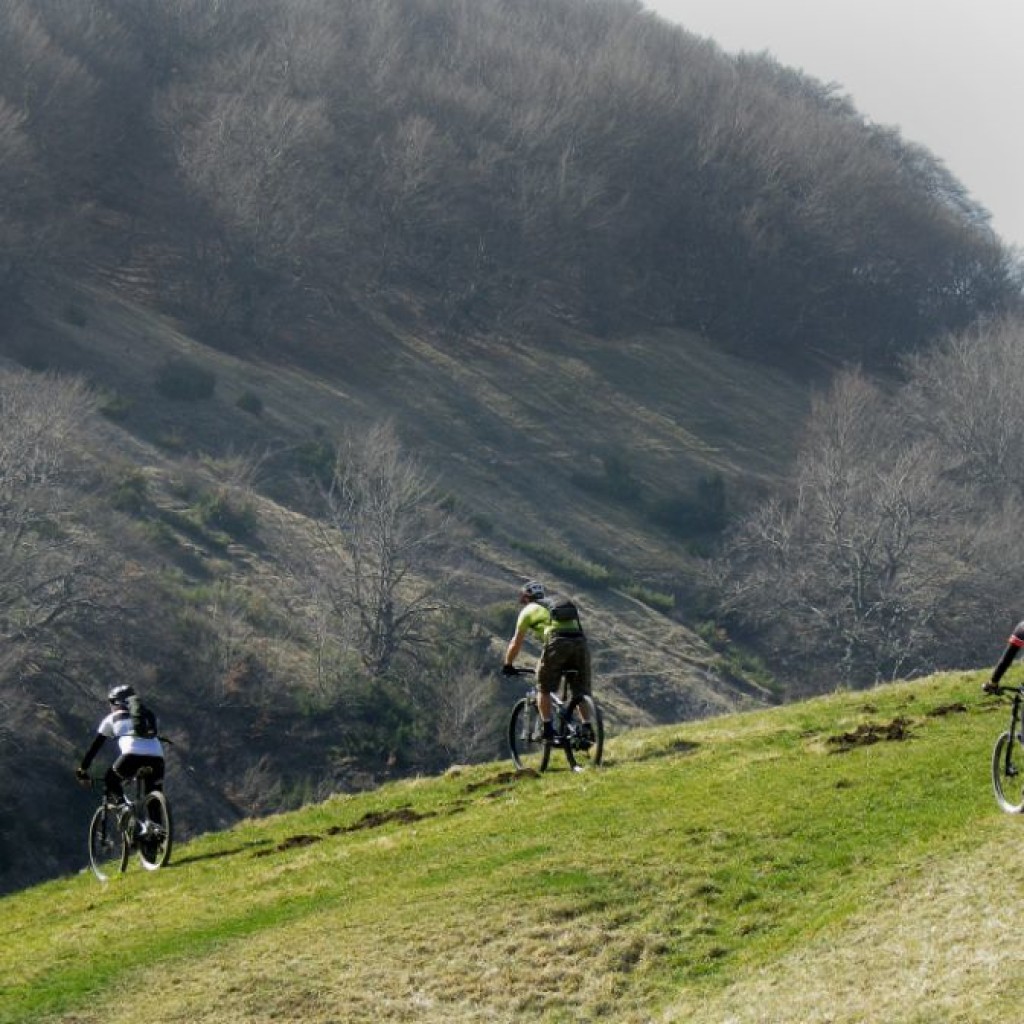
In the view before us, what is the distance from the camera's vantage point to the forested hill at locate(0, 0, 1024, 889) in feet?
216

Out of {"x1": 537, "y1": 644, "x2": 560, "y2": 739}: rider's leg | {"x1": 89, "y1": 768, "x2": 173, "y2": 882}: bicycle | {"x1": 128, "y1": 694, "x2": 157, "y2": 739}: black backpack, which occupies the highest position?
{"x1": 537, "y1": 644, "x2": 560, "y2": 739}: rider's leg

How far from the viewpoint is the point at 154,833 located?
22.9m

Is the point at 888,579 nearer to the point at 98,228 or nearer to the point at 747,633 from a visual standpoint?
the point at 747,633

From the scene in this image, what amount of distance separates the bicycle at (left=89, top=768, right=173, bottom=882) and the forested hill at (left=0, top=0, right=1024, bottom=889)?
2816cm

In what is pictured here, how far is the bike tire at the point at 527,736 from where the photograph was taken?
24.7 meters

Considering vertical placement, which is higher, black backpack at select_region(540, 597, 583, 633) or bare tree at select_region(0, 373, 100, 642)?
black backpack at select_region(540, 597, 583, 633)

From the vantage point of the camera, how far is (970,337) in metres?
135

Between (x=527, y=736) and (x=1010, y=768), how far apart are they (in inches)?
315

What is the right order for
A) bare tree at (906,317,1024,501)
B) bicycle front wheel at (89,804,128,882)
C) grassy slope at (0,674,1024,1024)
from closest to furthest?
grassy slope at (0,674,1024,1024) < bicycle front wheel at (89,804,128,882) < bare tree at (906,317,1024,501)

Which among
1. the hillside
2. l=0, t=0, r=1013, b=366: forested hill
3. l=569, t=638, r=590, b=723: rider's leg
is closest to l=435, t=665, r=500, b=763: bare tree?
the hillside

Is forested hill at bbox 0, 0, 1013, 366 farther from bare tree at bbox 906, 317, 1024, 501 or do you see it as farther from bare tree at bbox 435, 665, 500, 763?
bare tree at bbox 435, 665, 500, 763

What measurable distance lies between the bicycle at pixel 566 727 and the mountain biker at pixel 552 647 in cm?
7

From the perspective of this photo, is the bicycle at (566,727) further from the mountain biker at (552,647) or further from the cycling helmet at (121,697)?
the cycling helmet at (121,697)

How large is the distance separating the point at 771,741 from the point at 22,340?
71.6 m
